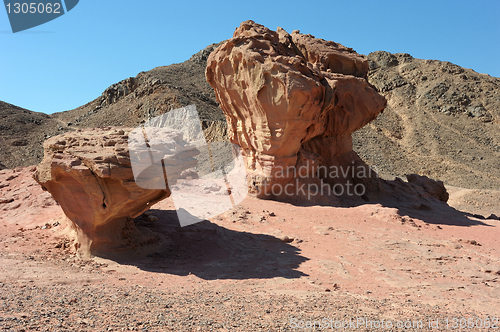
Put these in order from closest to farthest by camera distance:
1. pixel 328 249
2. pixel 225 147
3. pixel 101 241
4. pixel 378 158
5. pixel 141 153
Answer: pixel 141 153, pixel 101 241, pixel 328 249, pixel 225 147, pixel 378 158

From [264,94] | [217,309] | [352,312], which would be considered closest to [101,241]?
[217,309]

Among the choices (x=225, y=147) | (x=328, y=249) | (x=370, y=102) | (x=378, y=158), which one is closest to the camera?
(x=328, y=249)

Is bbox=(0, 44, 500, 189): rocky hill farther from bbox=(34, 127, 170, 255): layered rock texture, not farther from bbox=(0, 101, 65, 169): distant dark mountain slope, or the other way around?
bbox=(34, 127, 170, 255): layered rock texture

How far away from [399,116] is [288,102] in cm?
2991

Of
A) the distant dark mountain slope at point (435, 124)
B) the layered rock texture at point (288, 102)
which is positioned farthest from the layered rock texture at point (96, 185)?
the distant dark mountain slope at point (435, 124)

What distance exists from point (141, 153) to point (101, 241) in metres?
1.92

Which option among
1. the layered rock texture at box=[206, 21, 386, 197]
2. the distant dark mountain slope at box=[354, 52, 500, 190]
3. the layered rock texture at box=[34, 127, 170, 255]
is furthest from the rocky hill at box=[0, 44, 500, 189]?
the layered rock texture at box=[34, 127, 170, 255]

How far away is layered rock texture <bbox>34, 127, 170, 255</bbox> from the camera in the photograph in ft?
21.3

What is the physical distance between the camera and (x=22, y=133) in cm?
3459

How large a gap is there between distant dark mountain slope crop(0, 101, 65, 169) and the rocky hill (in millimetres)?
76

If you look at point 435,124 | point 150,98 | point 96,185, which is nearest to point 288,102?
point 96,185

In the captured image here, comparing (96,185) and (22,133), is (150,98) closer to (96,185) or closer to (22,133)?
(22,133)

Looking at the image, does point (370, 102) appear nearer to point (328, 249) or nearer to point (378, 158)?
point (328, 249)

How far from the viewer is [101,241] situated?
7.17 metres
